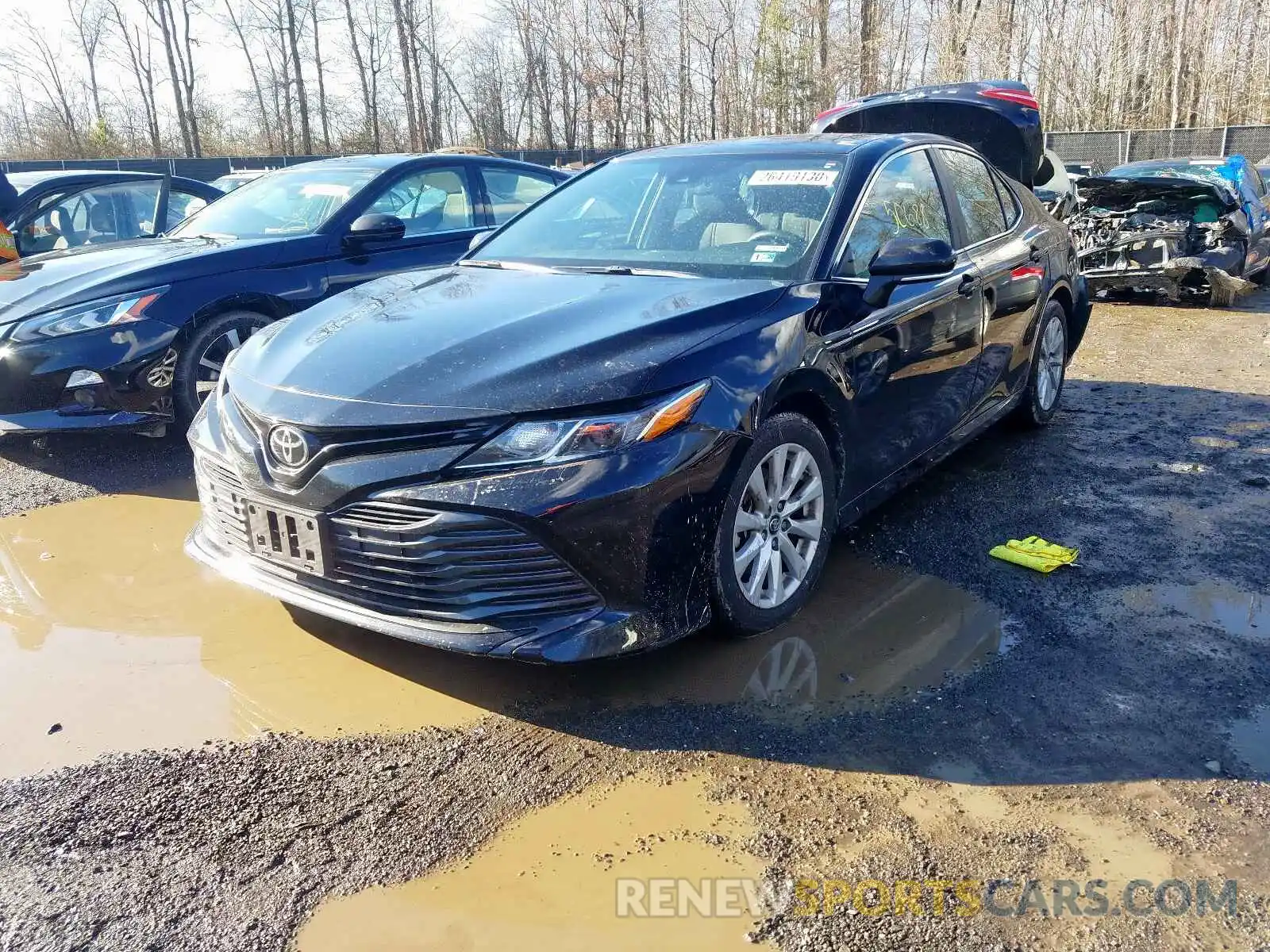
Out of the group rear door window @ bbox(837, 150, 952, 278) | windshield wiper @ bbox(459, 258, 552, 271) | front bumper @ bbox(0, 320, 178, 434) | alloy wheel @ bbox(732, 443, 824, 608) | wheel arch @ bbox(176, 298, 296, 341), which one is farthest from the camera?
wheel arch @ bbox(176, 298, 296, 341)

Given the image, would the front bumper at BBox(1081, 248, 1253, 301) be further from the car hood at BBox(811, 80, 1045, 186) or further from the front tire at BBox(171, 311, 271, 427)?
the front tire at BBox(171, 311, 271, 427)

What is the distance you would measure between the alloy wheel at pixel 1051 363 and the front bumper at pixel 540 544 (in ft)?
11.1

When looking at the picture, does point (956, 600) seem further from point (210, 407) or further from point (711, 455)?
point (210, 407)

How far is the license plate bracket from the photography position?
9.19 ft

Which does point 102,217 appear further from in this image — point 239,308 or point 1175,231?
point 1175,231

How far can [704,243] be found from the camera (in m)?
3.75

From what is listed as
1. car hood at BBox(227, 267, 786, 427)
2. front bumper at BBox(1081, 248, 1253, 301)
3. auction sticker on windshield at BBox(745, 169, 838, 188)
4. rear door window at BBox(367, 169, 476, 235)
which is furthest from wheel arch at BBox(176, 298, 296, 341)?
front bumper at BBox(1081, 248, 1253, 301)

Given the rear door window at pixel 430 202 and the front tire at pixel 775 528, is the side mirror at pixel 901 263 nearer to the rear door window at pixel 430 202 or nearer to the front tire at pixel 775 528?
the front tire at pixel 775 528

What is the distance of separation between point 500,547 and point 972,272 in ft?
9.07

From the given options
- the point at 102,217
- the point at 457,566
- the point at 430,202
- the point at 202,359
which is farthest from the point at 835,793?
the point at 102,217

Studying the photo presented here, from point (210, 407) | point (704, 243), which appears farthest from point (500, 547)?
point (704, 243)

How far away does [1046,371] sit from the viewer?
5652mm

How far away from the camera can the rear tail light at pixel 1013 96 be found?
6.98m

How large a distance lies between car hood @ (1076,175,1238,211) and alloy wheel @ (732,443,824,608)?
9087 millimetres
